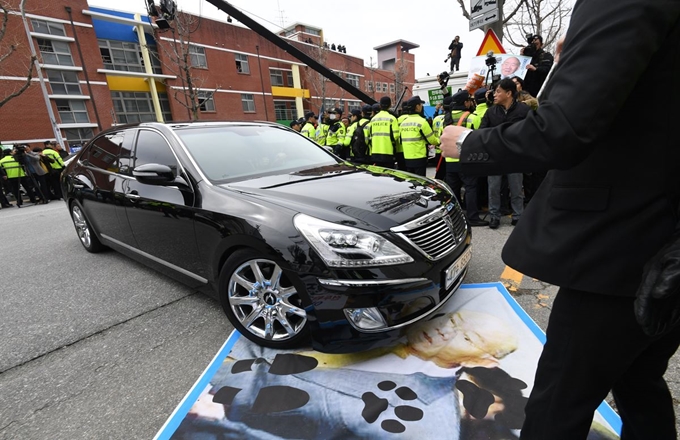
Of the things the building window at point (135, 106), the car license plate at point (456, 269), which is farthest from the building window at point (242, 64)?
the car license plate at point (456, 269)

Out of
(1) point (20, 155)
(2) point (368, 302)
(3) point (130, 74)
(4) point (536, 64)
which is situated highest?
(3) point (130, 74)

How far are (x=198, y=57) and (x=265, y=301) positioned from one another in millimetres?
36968

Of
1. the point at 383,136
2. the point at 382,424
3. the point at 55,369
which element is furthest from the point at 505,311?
the point at 383,136

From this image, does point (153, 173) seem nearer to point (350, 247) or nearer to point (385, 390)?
point (350, 247)

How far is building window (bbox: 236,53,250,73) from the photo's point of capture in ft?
118

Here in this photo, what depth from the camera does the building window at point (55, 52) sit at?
25453mm

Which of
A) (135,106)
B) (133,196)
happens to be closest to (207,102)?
(135,106)

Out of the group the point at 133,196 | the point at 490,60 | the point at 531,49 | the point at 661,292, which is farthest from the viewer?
the point at 531,49

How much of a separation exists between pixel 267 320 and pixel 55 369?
1508 mm

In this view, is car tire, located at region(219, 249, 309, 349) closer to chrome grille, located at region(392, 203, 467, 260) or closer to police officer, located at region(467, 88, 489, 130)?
chrome grille, located at region(392, 203, 467, 260)

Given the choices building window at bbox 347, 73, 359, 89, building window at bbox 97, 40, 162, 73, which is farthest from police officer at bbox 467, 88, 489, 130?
building window at bbox 347, 73, 359, 89

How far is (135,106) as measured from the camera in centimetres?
3064

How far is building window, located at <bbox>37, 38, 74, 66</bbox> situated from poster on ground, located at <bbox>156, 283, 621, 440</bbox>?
34280 millimetres

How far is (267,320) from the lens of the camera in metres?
2.30
